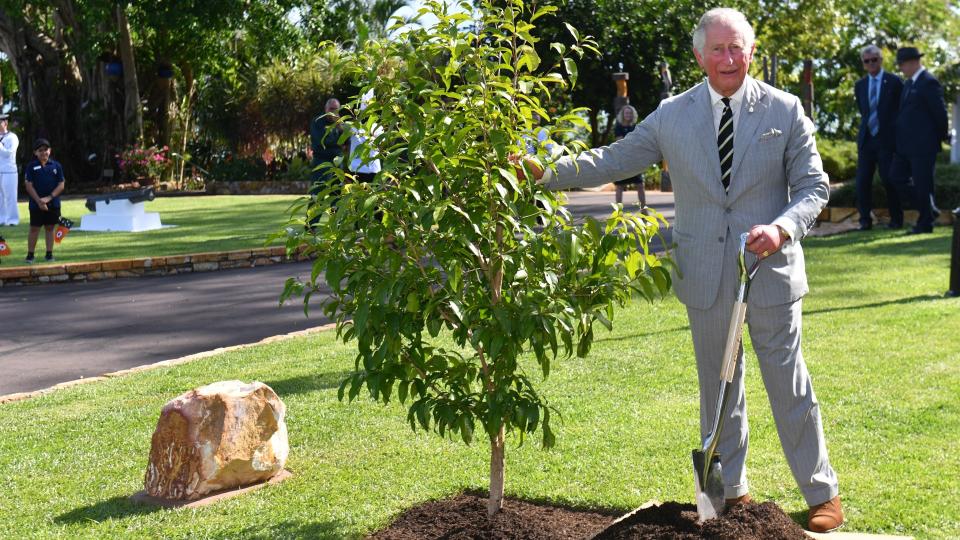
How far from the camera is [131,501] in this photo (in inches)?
214

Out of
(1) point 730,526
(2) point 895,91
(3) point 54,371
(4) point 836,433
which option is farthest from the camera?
(2) point 895,91

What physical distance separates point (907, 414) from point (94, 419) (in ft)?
15.3

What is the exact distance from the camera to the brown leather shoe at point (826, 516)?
4.45 metres

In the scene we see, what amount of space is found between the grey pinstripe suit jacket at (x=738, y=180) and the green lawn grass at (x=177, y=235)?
26.3ft

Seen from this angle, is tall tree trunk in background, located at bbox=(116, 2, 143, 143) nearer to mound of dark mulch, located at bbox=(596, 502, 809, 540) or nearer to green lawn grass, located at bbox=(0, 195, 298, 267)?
green lawn grass, located at bbox=(0, 195, 298, 267)

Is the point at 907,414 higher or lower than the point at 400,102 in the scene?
lower

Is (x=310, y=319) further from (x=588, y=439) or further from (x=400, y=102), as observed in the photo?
(x=400, y=102)

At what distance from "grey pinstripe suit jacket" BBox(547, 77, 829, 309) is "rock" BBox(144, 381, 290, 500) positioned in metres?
2.03

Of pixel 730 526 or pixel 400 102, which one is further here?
pixel 400 102

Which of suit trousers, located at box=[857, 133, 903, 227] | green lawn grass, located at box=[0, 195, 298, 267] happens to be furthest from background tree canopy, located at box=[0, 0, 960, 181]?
suit trousers, located at box=[857, 133, 903, 227]

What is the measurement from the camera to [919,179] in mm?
14492

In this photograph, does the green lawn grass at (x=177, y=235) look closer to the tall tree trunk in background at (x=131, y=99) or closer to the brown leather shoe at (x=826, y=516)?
the brown leather shoe at (x=826, y=516)

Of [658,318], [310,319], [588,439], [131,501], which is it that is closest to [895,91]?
[658,318]

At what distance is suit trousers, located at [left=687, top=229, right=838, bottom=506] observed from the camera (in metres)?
4.41
